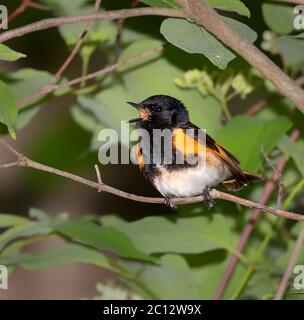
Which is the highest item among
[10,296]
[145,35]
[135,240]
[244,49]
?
[145,35]

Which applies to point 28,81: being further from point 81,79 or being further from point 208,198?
point 208,198

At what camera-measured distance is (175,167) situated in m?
2.43

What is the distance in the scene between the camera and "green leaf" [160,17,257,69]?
1.98 metres

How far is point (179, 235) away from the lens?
2561mm

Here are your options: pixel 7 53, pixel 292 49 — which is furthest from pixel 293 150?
pixel 7 53

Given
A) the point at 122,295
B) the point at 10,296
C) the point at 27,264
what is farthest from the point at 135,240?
the point at 10,296

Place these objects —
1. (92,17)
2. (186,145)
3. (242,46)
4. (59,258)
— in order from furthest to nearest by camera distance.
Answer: (59,258), (186,145), (92,17), (242,46)

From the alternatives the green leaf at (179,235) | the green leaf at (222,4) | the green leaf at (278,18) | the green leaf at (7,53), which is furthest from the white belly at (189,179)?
the green leaf at (7,53)

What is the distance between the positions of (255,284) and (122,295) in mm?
466

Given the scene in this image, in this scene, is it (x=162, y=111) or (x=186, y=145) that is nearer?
(x=186, y=145)

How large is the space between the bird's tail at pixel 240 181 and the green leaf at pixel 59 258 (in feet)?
1.57

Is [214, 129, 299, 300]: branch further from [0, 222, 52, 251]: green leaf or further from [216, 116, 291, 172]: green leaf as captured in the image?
[0, 222, 52, 251]: green leaf

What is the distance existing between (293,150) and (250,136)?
166mm

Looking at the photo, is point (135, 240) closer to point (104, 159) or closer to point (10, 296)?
point (104, 159)
